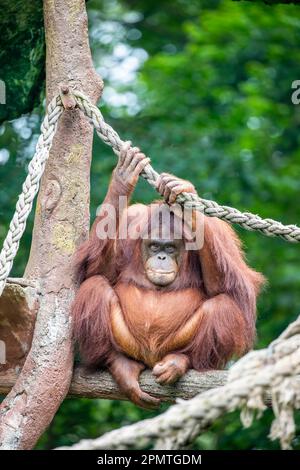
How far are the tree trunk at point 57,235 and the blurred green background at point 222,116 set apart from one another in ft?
10.1

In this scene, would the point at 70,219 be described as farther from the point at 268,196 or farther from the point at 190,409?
the point at 268,196

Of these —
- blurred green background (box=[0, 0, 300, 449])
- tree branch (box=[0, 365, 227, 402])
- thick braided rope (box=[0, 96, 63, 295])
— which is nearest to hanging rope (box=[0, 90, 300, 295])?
thick braided rope (box=[0, 96, 63, 295])

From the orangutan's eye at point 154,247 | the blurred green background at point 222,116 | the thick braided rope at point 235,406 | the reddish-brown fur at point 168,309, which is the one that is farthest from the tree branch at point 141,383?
the blurred green background at point 222,116

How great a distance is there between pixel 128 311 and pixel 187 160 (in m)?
3.84

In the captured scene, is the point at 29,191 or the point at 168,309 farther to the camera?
the point at 168,309

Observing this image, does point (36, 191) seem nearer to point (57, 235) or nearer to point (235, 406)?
point (57, 235)

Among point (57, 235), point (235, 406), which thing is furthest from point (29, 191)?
point (235, 406)

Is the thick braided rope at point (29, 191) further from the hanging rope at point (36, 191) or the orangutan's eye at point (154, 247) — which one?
the orangutan's eye at point (154, 247)

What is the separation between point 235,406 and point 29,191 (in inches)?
91.9

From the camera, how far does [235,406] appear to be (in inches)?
130

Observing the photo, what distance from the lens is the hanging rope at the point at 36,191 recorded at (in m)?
5.03

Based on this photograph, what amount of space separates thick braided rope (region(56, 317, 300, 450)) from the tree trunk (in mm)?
1855
